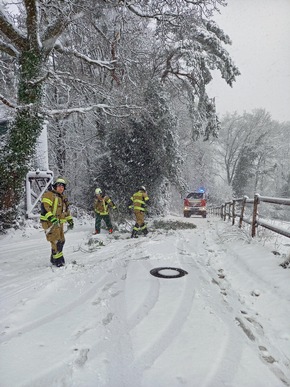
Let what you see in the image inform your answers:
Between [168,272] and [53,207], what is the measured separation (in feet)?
9.15

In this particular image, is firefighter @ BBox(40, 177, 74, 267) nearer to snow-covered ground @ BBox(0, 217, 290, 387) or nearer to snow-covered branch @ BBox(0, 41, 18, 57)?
snow-covered ground @ BBox(0, 217, 290, 387)

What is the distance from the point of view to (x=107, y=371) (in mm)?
2461

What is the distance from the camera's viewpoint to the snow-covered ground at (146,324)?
2451mm

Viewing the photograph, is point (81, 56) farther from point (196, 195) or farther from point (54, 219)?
point (196, 195)

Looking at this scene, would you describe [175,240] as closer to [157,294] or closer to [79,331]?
[157,294]

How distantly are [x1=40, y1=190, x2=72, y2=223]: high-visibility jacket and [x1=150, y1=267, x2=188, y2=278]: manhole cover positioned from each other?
2386 mm

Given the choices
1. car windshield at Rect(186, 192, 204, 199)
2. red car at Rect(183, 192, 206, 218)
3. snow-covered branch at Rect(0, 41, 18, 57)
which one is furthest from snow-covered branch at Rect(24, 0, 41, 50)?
car windshield at Rect(186, 192, 204, 199)

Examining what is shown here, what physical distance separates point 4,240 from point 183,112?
73.6ft

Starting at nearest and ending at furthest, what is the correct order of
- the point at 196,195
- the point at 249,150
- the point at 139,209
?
the point at 139,209 → the point at 196,195 → the point at 249,150

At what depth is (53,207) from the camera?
6.24 meters

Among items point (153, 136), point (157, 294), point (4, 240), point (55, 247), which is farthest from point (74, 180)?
point (157, 294)

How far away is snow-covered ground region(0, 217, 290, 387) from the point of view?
2451 millimetres

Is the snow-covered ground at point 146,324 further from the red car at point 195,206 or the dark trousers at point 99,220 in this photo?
the red car at point 195,206

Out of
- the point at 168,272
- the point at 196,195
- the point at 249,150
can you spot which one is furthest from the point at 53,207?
the point at 249,150
